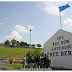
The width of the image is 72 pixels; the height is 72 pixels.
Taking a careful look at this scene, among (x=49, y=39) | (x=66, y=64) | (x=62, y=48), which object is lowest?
(x=66, y=64)

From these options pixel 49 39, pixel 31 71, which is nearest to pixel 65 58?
pixel 49 39

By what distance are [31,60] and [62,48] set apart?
882 cm

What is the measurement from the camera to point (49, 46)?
2625 centimetres

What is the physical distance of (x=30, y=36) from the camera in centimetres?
3338

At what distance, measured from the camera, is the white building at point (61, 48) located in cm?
2205

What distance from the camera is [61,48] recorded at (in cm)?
2362

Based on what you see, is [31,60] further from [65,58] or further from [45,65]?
[65,58]

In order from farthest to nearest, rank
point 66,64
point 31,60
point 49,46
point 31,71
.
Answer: point 49,46, point 66,64, point 31,60, point 31,71

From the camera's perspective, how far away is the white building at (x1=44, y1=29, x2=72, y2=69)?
22050 millimetres

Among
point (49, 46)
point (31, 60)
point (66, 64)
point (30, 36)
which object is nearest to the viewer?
point (31, 60)

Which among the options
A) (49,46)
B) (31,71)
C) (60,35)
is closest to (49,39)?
(49,46)

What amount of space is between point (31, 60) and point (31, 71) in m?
2.61

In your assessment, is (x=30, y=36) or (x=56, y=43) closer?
(x=56, y=43)

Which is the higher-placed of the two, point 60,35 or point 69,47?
point 60,35
